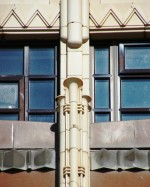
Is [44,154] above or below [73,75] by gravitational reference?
below

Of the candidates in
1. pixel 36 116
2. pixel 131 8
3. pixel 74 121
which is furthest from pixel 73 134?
pixel 131 8

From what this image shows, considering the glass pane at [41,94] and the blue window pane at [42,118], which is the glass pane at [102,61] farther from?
the blue window pane at [42,118]

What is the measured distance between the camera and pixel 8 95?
1123 inches

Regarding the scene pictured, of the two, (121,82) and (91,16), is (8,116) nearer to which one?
(121,82)

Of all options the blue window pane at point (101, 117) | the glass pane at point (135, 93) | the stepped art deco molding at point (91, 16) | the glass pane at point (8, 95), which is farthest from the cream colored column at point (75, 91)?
the glass pane at point (8, 95)

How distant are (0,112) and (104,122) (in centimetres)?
235

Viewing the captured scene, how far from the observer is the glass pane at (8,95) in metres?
28.4

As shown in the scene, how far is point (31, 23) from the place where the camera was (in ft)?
94.6

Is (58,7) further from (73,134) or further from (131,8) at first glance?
(73,134)

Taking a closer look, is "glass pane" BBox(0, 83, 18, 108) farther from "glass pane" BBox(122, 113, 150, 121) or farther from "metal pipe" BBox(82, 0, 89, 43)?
"glass pane" BBox(122, 113, 150, 121)

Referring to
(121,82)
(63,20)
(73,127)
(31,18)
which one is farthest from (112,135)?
(31,18)

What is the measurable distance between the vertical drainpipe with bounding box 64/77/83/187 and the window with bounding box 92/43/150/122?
4.73 feet

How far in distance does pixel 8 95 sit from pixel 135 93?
274 centimetres

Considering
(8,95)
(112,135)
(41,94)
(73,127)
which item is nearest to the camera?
(73,127)
